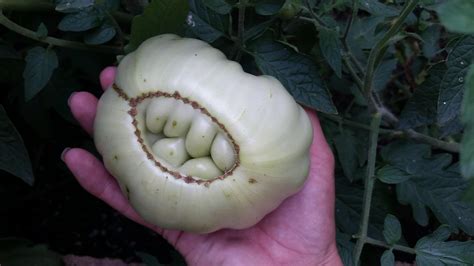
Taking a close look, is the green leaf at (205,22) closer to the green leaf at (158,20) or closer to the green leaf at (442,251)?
the green leaf at (158,20)

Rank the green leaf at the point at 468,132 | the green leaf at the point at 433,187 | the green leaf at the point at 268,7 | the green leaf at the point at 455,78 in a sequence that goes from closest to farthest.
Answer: the green leaf at the point at 468,132 → the green leaf at the point at 455,78 → the green leaf at the point at 268,7 → the green leaf at the point at 433,187

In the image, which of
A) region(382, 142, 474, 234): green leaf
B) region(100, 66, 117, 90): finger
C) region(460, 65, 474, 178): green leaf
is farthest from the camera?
region(382, 142, 474, 234): green leaf

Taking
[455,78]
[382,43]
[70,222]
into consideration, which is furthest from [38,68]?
[70,222]

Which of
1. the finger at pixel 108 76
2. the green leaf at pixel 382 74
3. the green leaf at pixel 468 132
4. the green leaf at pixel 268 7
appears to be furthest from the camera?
the green leaf at pixel 382 74

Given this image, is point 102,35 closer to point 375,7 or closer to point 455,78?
point 375,7

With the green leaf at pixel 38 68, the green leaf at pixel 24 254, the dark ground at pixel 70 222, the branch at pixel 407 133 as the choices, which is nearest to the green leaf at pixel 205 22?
the green leaf at pixel 38 68

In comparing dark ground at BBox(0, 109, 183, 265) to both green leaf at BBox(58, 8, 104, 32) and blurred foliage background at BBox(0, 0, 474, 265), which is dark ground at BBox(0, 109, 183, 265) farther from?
green leaf at BBox(58, 8, 104, 32)

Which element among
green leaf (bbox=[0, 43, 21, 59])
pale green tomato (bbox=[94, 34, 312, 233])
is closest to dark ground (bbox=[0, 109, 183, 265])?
green leaf (bbox=[0, 43, 21, 59])
